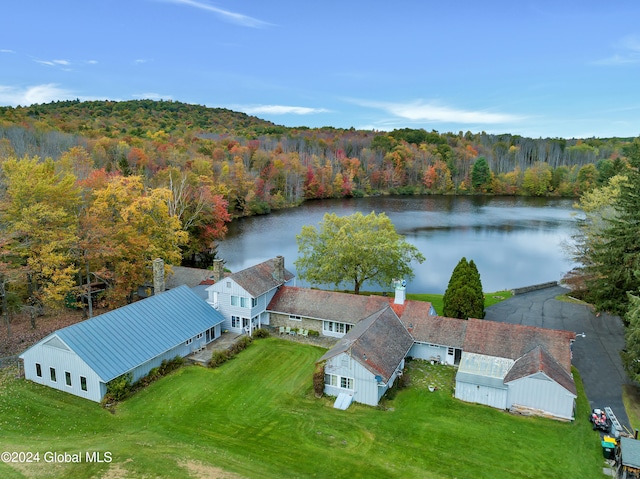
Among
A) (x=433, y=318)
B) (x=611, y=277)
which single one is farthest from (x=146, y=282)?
(x=611, y=277)

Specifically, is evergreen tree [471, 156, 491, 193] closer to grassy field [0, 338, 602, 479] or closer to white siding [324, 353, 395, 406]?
grassy field [0, 338, 602, 479]

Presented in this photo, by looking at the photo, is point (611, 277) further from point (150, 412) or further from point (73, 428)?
point (73, 428)

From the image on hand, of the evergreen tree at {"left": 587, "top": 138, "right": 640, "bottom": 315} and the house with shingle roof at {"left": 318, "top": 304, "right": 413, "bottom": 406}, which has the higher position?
the evergreen tree at {"left": 587, "top": 138, "right": 640, "bottom": 315}

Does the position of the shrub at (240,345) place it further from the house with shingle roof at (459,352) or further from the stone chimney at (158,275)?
the stone chimney at (158,275)

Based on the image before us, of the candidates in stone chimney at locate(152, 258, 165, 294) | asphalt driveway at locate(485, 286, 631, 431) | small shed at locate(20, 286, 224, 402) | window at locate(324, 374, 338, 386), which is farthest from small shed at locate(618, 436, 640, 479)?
stone chimney at locate(152, 258, 165, 294)

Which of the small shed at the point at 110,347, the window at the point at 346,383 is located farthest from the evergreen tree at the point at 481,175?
the window at the point at 346,383

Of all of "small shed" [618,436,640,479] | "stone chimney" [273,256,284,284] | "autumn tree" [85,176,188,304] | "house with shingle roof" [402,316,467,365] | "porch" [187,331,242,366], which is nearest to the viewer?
"small shed" [618,436,640,479]
